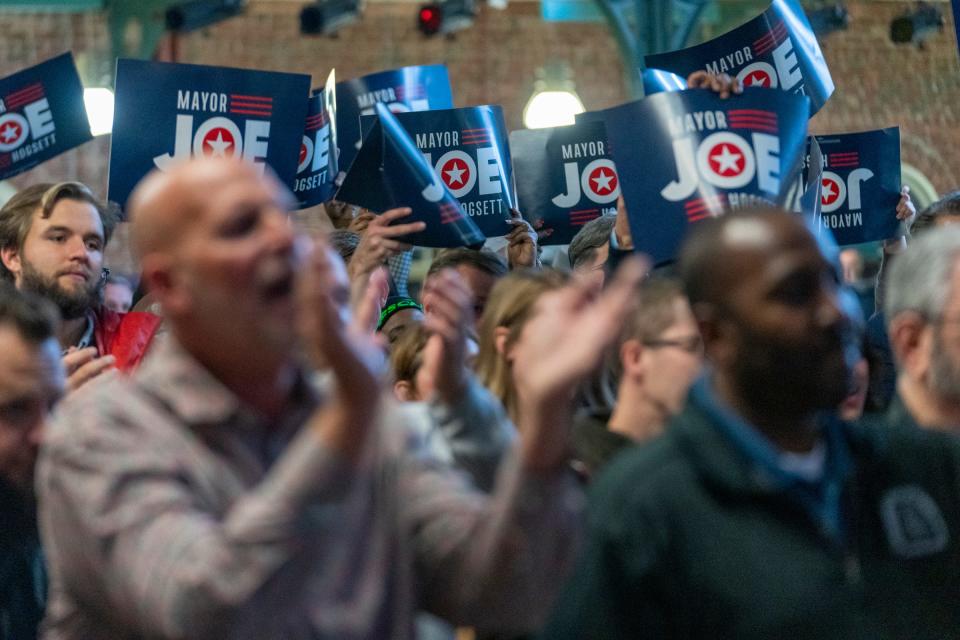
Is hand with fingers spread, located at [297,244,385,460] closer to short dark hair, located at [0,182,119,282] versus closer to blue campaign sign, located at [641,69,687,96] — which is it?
blue campaign sign, located at [641,69,687,96]

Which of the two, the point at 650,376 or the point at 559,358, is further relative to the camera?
the point at 650,376

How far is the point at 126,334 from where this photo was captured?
443 centimetres

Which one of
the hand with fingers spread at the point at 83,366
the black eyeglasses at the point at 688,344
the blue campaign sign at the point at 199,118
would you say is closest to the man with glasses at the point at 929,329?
the black eyeglasses at the point at 688,344

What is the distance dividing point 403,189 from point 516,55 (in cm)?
1182

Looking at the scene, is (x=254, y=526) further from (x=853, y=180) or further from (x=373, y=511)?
(x=853, y=180)

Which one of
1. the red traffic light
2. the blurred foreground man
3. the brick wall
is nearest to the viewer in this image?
the blurred foreground man

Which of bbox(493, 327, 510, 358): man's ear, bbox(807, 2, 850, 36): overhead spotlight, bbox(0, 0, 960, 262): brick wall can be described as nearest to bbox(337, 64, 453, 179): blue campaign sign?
bbox(493, 327, 510, 358): man's ear

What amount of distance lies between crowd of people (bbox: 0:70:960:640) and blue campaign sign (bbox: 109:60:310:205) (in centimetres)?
239

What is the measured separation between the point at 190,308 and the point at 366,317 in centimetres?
30

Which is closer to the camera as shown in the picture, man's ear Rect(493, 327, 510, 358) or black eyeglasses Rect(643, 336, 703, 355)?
black eyeglasses Rect(643, 336, 703, 355)

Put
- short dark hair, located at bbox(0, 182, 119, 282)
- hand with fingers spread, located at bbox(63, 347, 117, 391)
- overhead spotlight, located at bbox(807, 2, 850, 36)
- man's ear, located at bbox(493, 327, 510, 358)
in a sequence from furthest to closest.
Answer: overhead spotlight, located at bbox(807, 2, 850, 36) → short dark hair, located at bbox(0, 182, 119, 282) → hand with fingers spread, located at bbox(63, 347, 117, 391) → man's ear, located at bbox(493, 327, 510, 358)

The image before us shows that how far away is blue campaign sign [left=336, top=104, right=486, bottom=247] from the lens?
469cm

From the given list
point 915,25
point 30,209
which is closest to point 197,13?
point 915,25

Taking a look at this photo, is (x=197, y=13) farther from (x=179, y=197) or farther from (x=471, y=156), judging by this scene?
(x=179, y=197)
